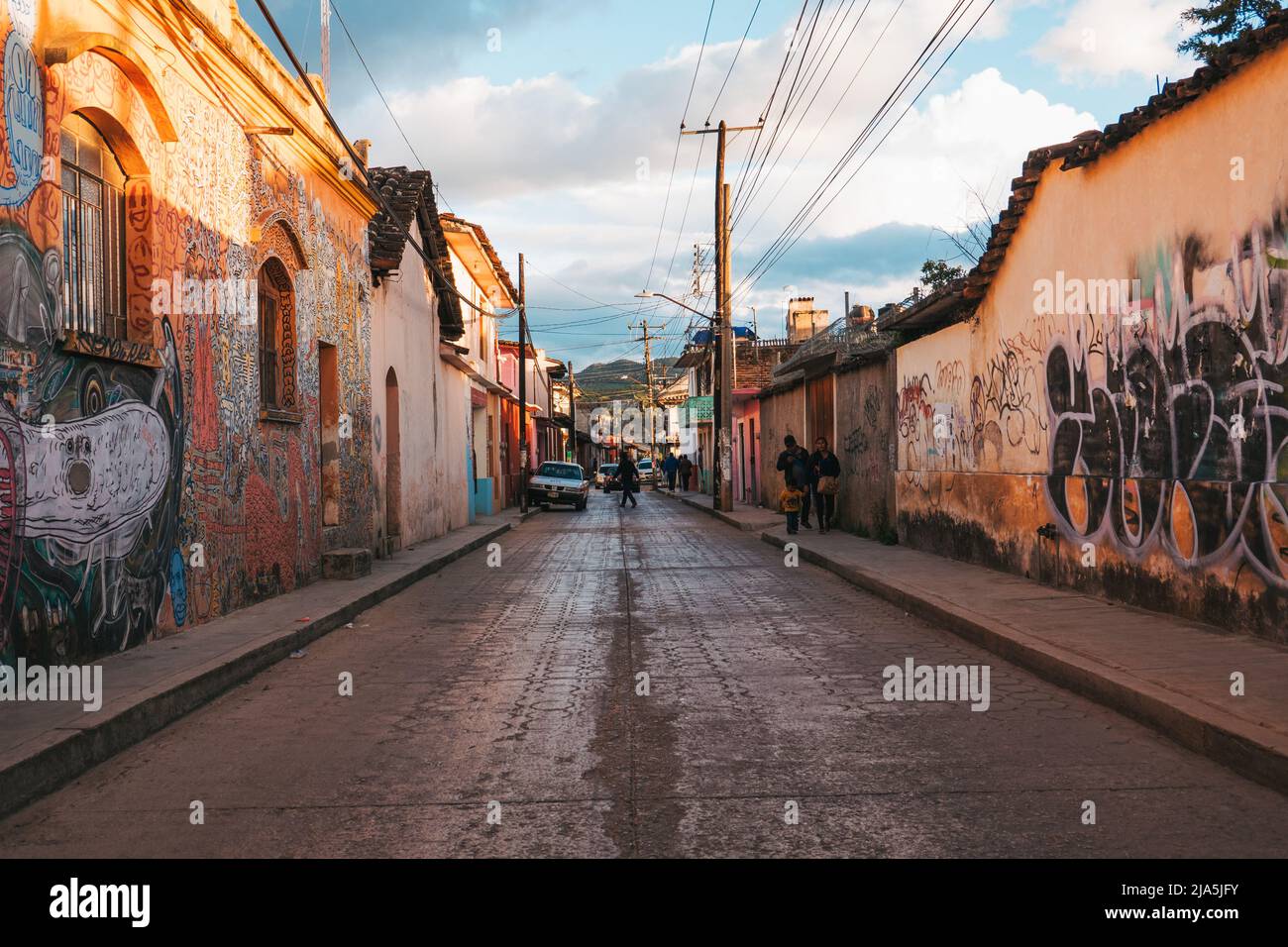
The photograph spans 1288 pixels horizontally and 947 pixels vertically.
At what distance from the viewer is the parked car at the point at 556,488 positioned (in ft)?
128

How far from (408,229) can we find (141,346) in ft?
37.7

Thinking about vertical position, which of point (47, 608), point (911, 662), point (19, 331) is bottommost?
point (911, 662)

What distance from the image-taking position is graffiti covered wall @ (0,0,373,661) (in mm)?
7059

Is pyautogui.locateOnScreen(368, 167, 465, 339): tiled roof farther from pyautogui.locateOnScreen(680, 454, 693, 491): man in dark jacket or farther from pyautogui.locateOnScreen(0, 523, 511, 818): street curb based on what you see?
pyautogui.locateOnScreen(680, 454, 693, 491): man in dark jacket

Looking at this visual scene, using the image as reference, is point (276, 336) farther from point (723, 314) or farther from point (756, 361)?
point (756, 361)

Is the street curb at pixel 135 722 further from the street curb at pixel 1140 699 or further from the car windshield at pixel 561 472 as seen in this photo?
the car windshield at pixel 561 472

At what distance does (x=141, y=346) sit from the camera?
28.5 feet

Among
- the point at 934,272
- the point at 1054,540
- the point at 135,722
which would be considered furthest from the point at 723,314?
the point at 135,722

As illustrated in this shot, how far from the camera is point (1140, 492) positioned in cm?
975

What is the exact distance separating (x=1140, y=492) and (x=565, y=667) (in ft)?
16.6
